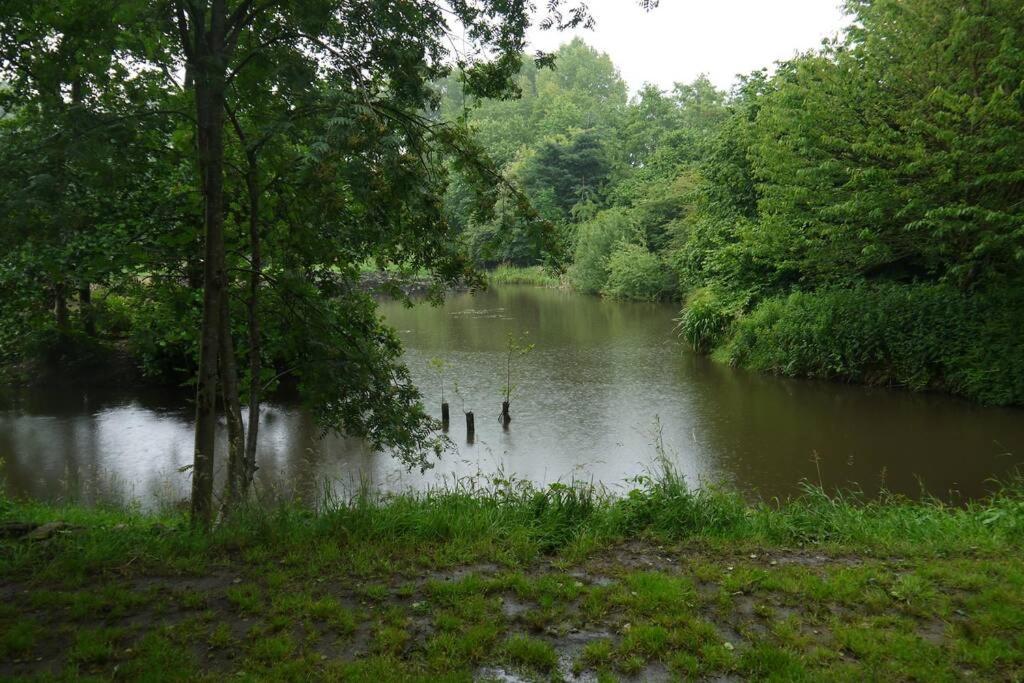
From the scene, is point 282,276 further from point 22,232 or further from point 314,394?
point 22,232

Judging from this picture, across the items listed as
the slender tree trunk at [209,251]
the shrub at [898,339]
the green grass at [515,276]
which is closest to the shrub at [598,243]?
the green grass at [515,276]

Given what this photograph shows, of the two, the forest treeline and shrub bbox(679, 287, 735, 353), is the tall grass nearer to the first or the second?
the forest treeline

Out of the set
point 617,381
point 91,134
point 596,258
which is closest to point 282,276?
point 91,134

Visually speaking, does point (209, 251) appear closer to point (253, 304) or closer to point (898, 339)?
point (253, 304)

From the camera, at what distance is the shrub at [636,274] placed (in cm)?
3238

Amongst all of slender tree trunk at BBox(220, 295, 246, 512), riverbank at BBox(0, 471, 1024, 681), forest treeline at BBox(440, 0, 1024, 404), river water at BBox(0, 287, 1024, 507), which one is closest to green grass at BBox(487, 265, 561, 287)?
forest treeline at BBox(440, 0, 1024, 404)

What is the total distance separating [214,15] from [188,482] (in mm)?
6799

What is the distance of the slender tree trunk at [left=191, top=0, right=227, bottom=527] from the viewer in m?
4.78

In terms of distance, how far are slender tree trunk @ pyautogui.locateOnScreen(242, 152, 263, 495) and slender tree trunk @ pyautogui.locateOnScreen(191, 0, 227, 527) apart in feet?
1.00

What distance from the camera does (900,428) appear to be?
11.9m

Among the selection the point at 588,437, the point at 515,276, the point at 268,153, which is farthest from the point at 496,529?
the point at 515,276

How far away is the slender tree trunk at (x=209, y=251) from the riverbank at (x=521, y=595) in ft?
1.39

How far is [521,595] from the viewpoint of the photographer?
4027mm

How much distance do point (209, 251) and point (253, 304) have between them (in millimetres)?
796
